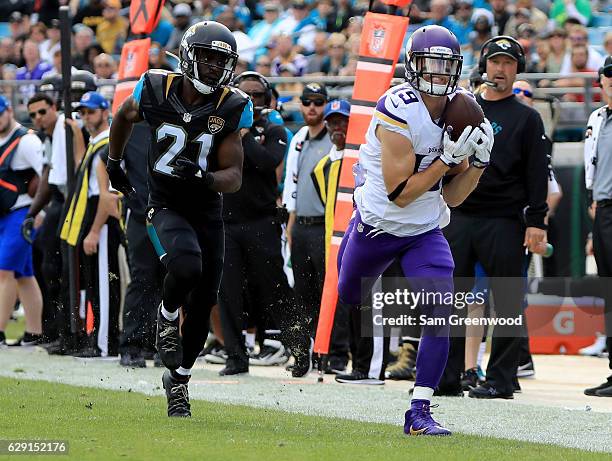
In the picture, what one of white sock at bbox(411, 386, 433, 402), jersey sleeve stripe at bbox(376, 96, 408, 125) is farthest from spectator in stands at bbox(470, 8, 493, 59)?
white sock at bbox(411, 386, 433, 402)

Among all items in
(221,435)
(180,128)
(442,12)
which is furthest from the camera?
(442,12)

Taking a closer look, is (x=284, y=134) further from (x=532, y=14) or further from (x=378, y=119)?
(x=532, y=14)

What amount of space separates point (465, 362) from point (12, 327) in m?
6.80

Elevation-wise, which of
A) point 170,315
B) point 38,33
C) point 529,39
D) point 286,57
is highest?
point 38,33

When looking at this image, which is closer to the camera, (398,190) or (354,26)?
(398,190)

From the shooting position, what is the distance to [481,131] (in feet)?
21.7

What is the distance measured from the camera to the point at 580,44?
1394cm

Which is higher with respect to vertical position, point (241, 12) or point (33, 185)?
point (241, 12)

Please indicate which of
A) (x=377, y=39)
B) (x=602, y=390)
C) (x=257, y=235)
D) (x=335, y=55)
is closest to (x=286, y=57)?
(x=335, y=55)

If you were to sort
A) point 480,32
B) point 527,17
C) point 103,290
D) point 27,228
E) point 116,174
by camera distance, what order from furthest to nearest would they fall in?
point 527,17
point 480,32
point 27,228
point 103,290
point 116,174

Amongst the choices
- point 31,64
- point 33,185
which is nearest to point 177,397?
point 33,185

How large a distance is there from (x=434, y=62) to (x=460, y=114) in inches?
11.5

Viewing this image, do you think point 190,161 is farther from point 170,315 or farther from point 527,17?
point 527,17

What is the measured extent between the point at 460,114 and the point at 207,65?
54.4 inches
